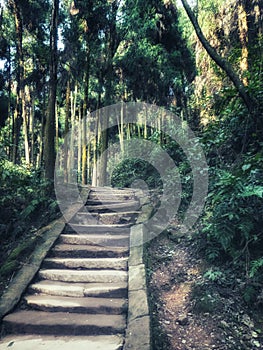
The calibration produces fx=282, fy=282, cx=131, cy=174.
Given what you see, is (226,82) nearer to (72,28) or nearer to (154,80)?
(154,80)

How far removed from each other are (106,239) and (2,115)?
1210cm

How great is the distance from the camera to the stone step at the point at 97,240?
5578mm

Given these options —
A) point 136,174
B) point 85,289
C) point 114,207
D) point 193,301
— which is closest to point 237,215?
point 193,301

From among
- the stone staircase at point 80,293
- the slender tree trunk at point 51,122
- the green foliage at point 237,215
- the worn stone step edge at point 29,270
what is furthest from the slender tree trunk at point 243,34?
the worn stone step edge at point 29,270

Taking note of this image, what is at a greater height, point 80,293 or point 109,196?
point 109,196

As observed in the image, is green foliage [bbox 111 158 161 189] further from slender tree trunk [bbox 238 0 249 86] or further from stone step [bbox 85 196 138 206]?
slender tree trunk [bbox 238 0 249 86]

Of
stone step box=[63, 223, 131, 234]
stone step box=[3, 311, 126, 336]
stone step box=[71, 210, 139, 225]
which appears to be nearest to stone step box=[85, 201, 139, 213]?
stone step box=[71, 210, 139, 225]

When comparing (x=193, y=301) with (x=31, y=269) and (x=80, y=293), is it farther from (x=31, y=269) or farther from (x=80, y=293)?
(x=31, y=269)

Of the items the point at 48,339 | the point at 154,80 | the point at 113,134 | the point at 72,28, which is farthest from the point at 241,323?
the point at 113,134

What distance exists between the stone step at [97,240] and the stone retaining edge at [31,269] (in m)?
0.21

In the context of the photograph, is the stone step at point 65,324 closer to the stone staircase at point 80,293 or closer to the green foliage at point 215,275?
the stone staircase at point 80,293

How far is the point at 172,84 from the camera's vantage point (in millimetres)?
12578

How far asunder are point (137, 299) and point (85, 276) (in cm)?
115

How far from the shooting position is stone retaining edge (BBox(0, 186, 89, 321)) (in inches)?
154
